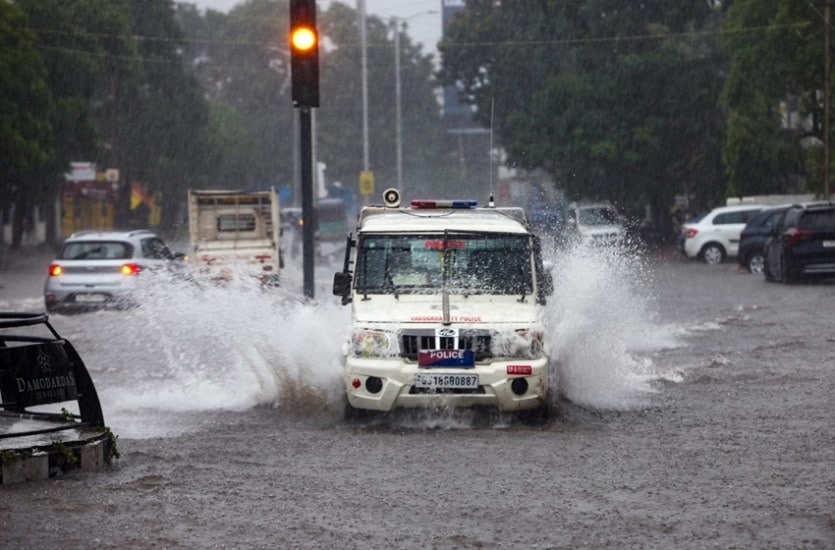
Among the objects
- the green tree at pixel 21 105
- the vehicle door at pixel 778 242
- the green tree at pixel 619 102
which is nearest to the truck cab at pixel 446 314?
the vehicle door at pixel 778 242

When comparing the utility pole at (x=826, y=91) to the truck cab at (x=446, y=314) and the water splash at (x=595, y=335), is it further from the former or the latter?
the truck cab at (x=446, y=314)

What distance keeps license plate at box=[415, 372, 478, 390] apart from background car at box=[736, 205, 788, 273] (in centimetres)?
2605

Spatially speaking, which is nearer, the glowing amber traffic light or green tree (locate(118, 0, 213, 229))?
the glowing amber traffic light

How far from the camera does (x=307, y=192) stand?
16.3 metres

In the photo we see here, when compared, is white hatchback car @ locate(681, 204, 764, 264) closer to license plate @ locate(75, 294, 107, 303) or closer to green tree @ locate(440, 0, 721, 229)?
green tree @ locate(440, 0, 721, 229)

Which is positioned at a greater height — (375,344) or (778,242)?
(778,242)

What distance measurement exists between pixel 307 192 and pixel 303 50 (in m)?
1.73

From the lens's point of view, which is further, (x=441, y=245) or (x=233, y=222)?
(x=233, y=222)

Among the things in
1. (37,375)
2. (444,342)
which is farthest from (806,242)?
(37,375)

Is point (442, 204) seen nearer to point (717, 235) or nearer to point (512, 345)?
point (512, 345)

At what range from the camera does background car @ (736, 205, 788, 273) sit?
36.5m

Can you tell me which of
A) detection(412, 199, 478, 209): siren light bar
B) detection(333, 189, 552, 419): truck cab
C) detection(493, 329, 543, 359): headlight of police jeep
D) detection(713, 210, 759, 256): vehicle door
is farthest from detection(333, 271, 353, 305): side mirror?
detection(713, 210, 759, 256): vehicle door

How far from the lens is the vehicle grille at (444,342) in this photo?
1160 cm

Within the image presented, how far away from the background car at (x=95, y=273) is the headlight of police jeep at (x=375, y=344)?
13.9 metres
